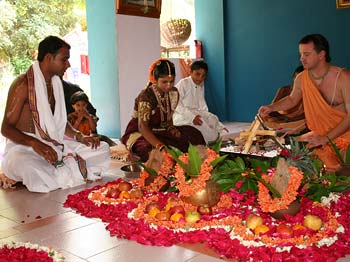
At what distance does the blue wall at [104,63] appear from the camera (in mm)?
7031

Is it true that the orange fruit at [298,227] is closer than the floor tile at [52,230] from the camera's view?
Yes

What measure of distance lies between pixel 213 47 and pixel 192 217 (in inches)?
284

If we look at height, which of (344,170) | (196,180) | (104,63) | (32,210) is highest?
(104,63)

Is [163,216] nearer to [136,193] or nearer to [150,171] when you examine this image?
[136,193]

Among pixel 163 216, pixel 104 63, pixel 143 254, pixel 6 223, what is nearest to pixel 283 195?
pixel 163 216

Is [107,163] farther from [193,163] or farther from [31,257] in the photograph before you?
[31,257]

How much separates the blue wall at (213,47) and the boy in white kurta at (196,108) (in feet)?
9.31

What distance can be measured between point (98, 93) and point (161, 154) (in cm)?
428

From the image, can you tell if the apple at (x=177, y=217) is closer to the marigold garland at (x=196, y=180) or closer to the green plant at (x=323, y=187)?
the marigold garland at (x=196, y=180)

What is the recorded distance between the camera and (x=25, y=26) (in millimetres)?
10484

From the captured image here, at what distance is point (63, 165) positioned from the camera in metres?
4.12

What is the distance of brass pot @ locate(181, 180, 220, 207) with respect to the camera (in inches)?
114

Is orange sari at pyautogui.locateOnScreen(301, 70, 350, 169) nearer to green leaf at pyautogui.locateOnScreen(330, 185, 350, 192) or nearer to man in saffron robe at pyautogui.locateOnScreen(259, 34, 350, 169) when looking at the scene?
man in saffron robe at pyautogui.locateOnScreen(259, 34, 350, 169)

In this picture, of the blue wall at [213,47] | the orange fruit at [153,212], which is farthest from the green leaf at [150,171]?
the blue wall at [213,47]
